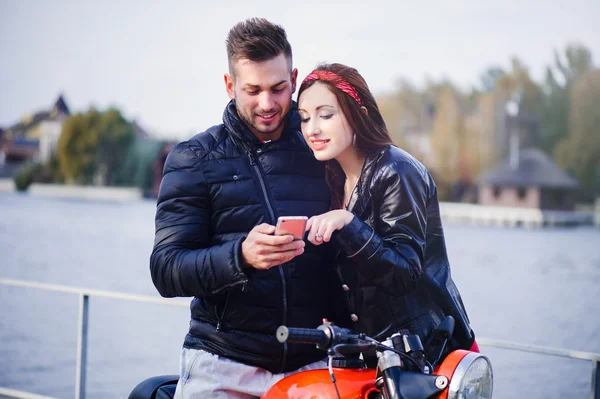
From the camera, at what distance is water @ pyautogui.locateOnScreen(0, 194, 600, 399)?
2045 cm

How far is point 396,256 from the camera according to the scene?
2.21 metres

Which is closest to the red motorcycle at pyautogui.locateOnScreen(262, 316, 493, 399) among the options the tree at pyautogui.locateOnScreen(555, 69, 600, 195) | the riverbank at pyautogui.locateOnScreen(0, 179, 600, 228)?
the riverbank at pyautogui.locateOnScreen(0, 179, 600, 228)

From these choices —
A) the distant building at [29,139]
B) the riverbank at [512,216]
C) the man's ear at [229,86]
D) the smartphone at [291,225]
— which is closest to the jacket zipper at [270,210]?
the man's ear at [229,86]

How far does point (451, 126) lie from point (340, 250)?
3072 inches

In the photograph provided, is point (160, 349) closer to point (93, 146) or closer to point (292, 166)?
point (292, 166)

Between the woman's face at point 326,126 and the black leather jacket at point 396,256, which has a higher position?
the woman's face at point 326,126

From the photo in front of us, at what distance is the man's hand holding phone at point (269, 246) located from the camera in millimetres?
2076

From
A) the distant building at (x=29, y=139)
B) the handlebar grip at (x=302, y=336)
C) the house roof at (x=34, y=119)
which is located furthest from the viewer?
the house roof at (x=34, y=119)

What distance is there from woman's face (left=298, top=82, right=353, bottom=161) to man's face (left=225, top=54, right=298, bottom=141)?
148mm

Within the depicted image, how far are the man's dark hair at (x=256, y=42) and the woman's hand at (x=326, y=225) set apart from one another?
64 cm

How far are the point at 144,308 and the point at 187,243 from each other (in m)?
29.9

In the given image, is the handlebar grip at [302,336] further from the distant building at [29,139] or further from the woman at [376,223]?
the distant building at [29,139]

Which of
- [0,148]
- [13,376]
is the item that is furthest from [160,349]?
[0,148]

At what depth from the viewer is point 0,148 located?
103 m
